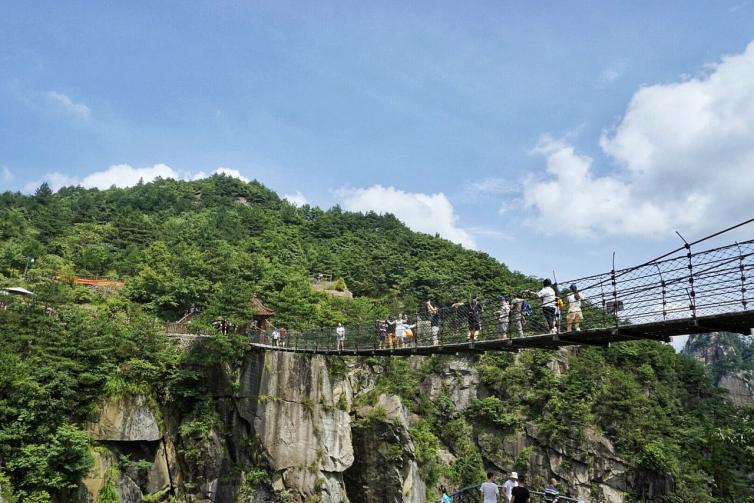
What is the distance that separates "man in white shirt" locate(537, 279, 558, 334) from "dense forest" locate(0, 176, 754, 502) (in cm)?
1023

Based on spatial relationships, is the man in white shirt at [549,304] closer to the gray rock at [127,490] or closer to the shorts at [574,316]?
the shorts at [574,316]

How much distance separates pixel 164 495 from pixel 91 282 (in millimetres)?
15410

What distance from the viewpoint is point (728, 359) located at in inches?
3007

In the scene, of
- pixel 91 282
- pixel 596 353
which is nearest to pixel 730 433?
pixel 596 353

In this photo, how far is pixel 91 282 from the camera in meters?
25.5

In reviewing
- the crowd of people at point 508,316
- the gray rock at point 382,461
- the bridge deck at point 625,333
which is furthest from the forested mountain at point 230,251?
the bridge deck at point 625,333

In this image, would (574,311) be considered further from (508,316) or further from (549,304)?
(508,316)

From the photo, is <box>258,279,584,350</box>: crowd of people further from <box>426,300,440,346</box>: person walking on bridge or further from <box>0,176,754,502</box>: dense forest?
<box>0,176,754,502</box>: dense forest

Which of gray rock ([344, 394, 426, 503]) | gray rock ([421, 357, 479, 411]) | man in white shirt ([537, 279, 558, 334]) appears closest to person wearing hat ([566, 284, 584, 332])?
man in white shirt ([537, 279, 558, 334])

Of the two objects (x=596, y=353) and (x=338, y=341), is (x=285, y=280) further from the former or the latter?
(x=596, y=353)

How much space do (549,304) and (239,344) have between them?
10.3 m

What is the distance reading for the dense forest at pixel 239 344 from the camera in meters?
12.6

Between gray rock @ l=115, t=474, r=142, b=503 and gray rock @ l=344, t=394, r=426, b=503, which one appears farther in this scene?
gray rock @ l=344, t=394, r=426, b=503

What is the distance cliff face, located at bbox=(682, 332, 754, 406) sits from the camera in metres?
64.2
